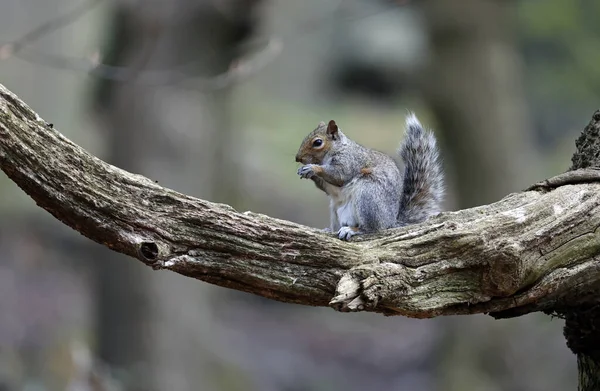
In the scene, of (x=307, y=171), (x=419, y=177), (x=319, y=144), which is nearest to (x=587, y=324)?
(x=419, y=177)

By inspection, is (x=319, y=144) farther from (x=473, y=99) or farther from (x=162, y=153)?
(x=473, y=99)

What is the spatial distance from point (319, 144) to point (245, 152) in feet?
27.9

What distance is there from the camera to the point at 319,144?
9.98 feet

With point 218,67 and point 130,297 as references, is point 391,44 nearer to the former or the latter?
point 218,67

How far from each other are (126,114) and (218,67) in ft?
2.27

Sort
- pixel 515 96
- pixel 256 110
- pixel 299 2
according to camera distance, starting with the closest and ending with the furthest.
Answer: pixel 515 96 < pixel 299 2 < pixel 256 110

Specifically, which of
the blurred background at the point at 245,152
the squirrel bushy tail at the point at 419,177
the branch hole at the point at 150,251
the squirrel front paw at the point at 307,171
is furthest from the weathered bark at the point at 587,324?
the blurred background at the point at 245,152

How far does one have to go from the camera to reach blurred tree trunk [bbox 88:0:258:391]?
5.40m

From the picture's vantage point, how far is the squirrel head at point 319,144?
3.03 meters

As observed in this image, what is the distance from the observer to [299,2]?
12.4m

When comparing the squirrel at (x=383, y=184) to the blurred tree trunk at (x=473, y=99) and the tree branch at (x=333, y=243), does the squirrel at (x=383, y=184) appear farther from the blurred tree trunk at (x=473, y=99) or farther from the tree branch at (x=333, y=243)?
the blurred tree trunk at (x=473, y=99)

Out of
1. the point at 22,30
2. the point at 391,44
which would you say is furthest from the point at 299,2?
the point at 22,30

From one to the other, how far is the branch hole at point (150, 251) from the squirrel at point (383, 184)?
0.95 m

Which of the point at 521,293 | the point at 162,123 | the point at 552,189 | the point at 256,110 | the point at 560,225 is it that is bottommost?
the point at 521,293
